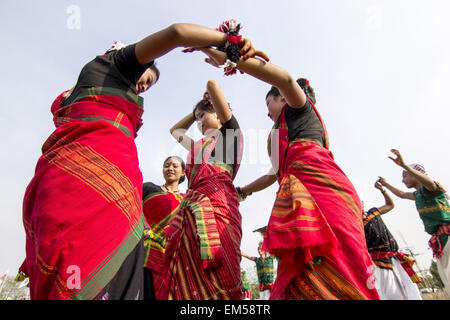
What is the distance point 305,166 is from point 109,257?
1246 mm

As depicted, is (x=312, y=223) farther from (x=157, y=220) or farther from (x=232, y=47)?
(x=157, y=220)

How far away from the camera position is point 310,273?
61.7 inches

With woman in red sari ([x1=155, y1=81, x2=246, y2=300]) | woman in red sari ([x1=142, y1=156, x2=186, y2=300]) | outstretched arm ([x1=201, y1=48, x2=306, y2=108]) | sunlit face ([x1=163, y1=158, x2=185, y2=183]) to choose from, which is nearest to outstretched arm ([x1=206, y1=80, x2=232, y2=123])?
woman in red sari ([x1=155, y1=81, x2=246, y2=300])

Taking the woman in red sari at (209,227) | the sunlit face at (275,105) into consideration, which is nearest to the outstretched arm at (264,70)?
the sunlit face at (275,105)

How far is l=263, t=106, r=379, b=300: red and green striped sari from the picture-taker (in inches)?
59.6

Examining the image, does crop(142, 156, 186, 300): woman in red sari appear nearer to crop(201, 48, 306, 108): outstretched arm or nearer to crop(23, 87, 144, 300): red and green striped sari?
crop(23, 87, 144, 300): red and green striped sari

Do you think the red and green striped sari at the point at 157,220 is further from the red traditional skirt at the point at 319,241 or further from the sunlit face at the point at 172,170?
the red traditional skirt at the point at 319,241

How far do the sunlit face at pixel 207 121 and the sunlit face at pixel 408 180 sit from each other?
177 inches

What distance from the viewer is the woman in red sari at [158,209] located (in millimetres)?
2381

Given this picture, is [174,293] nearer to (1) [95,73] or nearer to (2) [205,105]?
(1) [95,73]

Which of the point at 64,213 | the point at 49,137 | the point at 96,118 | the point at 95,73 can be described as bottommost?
the point at 64,213

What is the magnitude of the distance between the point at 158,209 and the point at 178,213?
3.03 ft

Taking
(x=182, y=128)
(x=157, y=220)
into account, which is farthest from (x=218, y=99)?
(x=157, y=220)
